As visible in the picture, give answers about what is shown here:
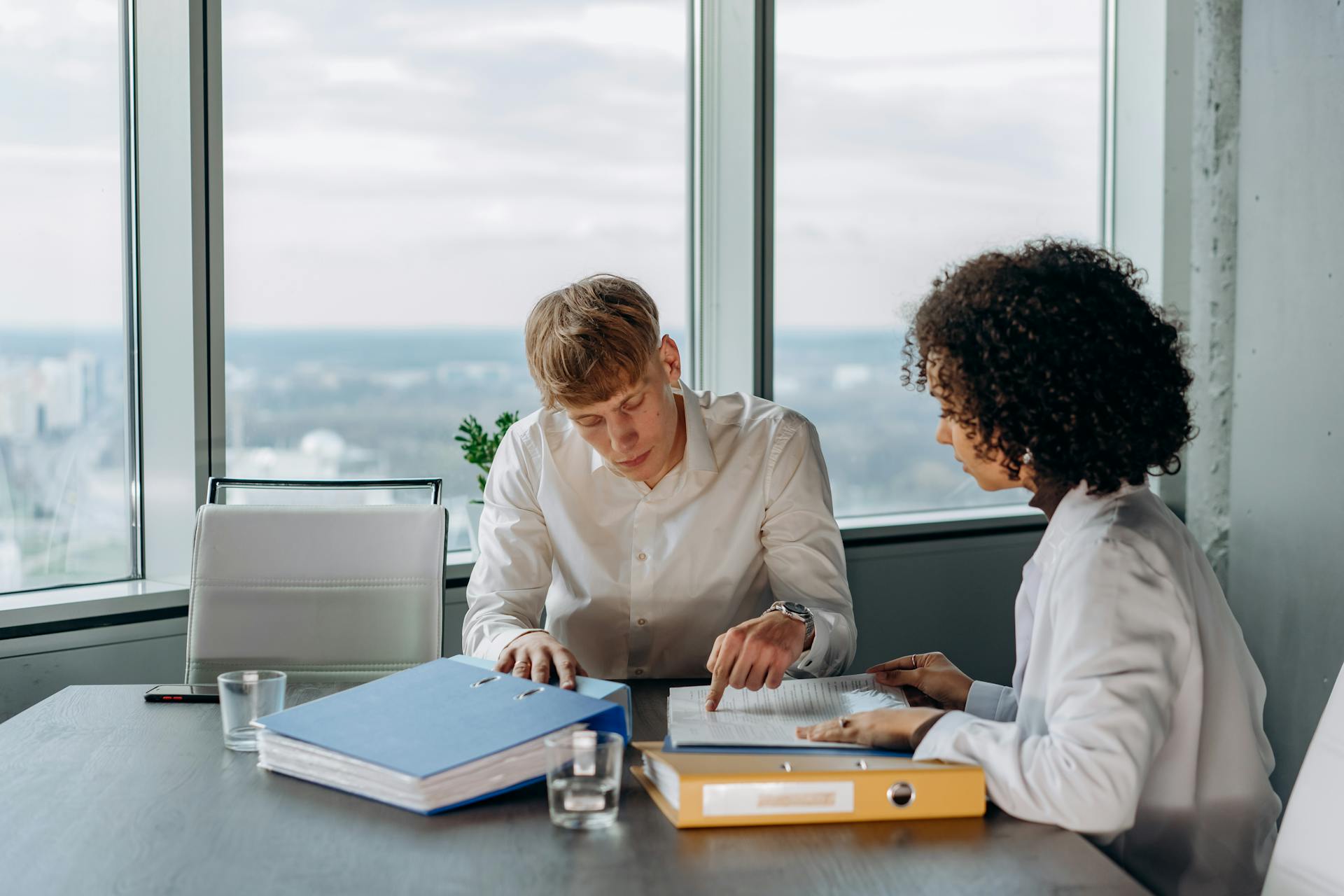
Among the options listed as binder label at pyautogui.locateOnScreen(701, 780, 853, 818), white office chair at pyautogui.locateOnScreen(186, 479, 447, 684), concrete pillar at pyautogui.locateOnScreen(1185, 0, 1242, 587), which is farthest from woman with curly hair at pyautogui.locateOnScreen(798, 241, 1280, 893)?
concrete pillar at pyautogui.locateOnScreen(1185, 0, 1242, 587)

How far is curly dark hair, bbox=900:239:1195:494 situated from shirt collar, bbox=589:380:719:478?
29.0 inches

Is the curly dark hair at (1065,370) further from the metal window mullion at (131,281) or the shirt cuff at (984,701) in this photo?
the metal window mullion at (131,281)

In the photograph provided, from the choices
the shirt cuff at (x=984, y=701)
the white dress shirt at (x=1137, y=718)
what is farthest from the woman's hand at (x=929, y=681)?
the white dress shirt at (x=1137, y=718)

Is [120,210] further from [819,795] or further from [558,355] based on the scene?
[819,795]

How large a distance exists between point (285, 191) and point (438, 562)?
1258 millimetres

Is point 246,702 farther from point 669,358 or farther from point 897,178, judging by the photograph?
point 897,178

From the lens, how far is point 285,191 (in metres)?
2.72

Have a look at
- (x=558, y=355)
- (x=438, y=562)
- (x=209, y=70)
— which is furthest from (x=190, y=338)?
(x=558, y=355)

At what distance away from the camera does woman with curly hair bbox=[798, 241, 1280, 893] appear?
41.4 inches

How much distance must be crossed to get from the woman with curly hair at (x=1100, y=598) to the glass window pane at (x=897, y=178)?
208 cm

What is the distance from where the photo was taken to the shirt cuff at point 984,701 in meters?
1.44

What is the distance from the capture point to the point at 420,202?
2.89 m

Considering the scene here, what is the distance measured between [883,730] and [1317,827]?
41 centimetres

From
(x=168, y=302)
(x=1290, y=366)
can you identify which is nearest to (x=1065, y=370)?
(x=1290, y=366)
